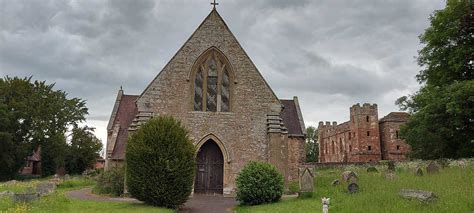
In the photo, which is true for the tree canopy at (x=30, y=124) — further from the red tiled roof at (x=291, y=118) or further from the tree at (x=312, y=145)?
the tree at (x=312, y=145)

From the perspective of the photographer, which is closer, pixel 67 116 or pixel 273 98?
pixel 273 98

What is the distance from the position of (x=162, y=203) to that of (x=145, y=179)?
124 cm

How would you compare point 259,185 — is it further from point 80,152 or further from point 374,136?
point 374,136

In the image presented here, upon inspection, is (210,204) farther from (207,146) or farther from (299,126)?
(299,126)

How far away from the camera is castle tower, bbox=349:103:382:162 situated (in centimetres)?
6556

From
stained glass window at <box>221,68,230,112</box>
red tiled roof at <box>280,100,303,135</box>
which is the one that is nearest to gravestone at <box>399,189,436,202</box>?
stained glass window at <box>221,68,230,112</box>

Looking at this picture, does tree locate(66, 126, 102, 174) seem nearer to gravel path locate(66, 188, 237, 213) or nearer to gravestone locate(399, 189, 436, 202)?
gravel path locate(66, 188, 237, 213)

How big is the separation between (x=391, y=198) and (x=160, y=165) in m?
8.95

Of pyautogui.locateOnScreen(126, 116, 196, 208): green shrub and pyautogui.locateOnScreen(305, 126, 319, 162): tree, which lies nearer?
pyautogui.locateOnScreen(126, 116, 196, 208): green shrub

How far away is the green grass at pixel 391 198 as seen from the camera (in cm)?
1219

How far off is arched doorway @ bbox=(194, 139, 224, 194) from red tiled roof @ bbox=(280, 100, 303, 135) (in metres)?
8.74

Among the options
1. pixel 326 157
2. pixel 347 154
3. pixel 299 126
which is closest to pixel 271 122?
pixel 299 126

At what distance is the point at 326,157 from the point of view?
84.4 m

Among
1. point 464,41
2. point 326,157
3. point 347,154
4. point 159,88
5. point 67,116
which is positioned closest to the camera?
point 159,88
